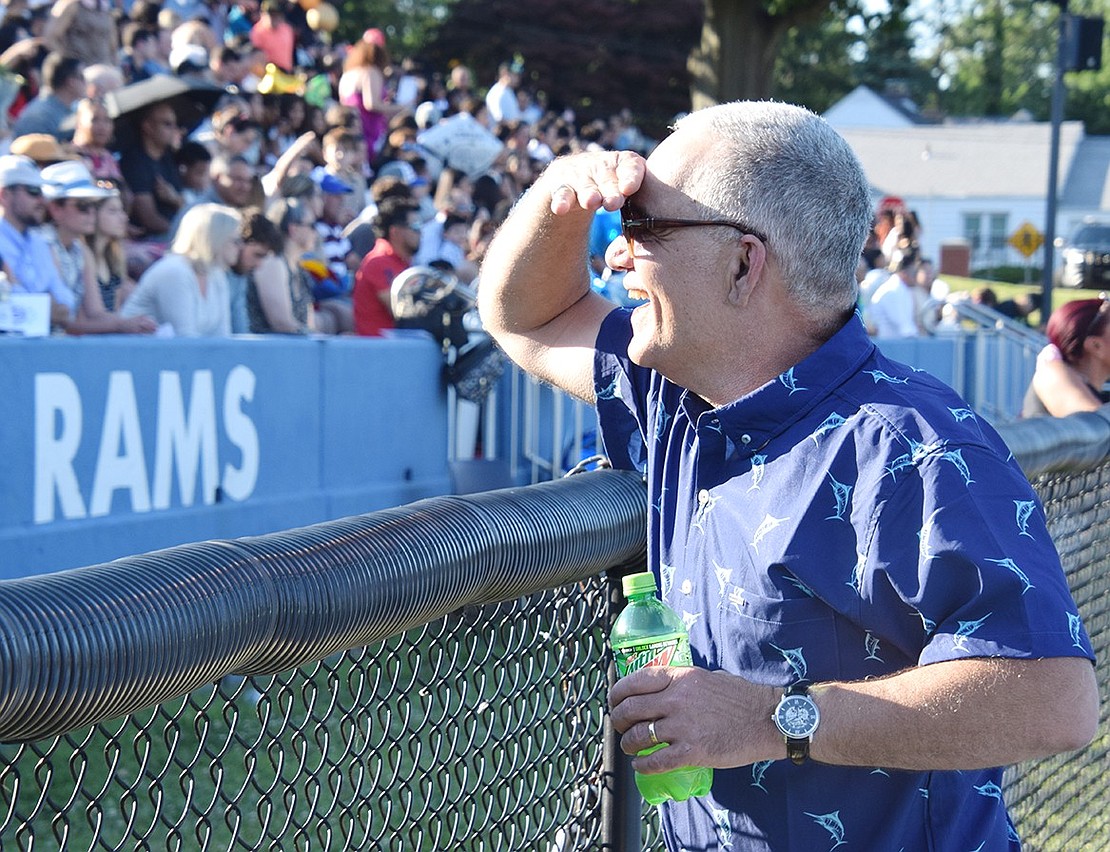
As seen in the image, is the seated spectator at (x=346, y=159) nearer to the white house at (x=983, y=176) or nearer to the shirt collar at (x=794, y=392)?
the shirt collar at (x=794, y=392)

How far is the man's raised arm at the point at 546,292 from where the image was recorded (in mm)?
2586

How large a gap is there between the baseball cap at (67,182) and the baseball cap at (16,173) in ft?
0.86

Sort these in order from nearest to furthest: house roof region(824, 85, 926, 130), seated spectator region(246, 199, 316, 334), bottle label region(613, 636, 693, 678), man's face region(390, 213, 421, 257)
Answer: bottle label region(613, 636, 693, 678) < seated spectator region(246, 199, 316, 334) < man's face region(390, 213, 421, 257) < house roof region(824, 85, 926, 130)

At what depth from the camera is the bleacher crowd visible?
7.89 meters

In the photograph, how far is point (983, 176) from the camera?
76000 mm

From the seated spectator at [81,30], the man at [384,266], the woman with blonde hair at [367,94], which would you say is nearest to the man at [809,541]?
the man at [384,266]

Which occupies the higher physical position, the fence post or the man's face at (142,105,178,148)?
the man's face at (142,105,178,148)

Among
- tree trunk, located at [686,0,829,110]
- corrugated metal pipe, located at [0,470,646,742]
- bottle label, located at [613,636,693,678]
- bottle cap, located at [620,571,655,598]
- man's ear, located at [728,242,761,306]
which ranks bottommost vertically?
bottle label, located at [613,636,693,678]

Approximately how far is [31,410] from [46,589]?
515 cm

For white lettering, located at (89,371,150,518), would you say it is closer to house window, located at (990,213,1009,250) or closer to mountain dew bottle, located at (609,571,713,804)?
mountain dew bottle, located at (609,571,713,804)

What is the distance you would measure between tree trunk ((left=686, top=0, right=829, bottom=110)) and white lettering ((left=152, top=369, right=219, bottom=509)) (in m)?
14.3

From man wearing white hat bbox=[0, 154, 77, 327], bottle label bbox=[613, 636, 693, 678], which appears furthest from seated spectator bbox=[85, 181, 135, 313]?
bottle label bbox=[613, 636, 693, 678]

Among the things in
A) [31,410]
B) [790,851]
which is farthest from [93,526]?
[790,851]

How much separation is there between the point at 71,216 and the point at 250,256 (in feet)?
3.45
